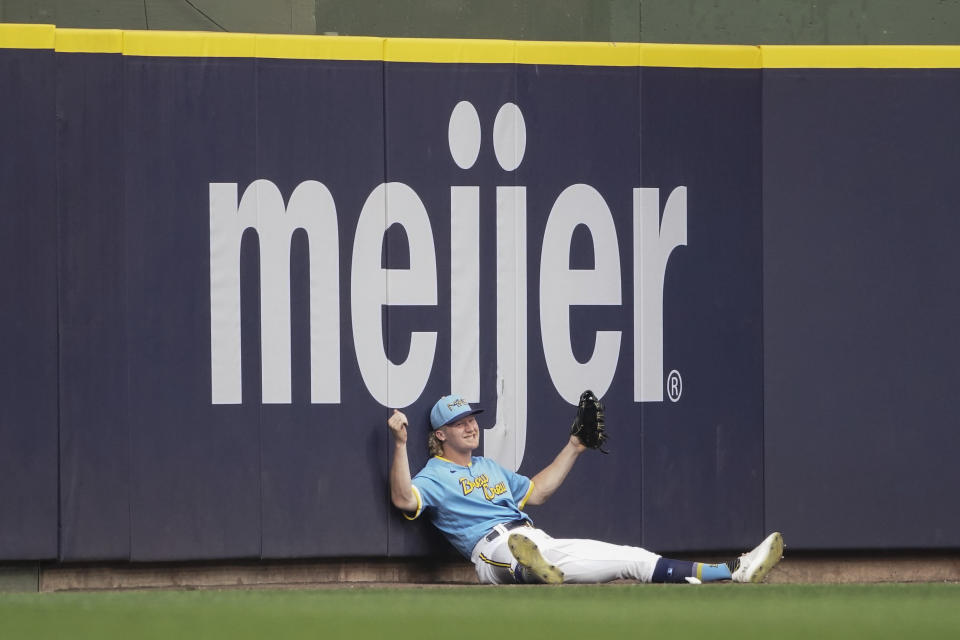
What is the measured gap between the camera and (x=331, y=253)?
6.45 meters

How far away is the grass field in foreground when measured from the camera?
4.02 m

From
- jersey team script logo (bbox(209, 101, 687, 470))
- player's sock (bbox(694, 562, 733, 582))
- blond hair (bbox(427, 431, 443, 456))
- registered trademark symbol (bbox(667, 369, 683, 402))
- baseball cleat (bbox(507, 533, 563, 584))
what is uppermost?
jersey team script logo (bbox(209, 101, 687, 470))

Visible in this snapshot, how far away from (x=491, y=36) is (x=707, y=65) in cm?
206

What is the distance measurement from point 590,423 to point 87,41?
3.11 meters

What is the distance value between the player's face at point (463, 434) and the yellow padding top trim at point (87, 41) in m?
2.47

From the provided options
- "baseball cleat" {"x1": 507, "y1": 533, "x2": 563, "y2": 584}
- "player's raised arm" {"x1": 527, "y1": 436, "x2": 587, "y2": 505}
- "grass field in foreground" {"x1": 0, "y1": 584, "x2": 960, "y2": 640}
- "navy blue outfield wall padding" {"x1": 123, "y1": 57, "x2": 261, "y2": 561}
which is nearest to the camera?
"grass field in foreground" {"x1": 0, "y1": 584, "x2": 960, "y2": 640}

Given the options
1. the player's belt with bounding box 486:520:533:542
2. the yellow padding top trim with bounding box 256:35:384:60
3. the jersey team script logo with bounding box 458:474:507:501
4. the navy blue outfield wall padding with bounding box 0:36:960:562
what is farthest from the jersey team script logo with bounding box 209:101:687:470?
the yellow padding top trim with bounding box 256:35:384:60

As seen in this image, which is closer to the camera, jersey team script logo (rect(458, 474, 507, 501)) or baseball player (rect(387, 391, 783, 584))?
baseball player (rect(387, 391, 783, 584))

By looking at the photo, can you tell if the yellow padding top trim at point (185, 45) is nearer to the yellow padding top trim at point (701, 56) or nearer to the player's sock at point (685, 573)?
the yellow padding top trim at point (701, 56)

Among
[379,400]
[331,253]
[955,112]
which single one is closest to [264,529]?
[379,400]

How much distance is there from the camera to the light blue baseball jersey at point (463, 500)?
6.27m

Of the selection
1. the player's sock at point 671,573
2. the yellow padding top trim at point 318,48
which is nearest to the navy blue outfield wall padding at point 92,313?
the yellow padding top trim at point 318,48

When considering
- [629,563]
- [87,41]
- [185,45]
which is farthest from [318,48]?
[629,563]

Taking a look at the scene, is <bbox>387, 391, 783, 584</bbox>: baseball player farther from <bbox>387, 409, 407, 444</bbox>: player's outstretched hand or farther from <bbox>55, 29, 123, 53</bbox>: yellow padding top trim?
<bbox>55, 29, 123, 53</bbox>: yellow padding top trim
